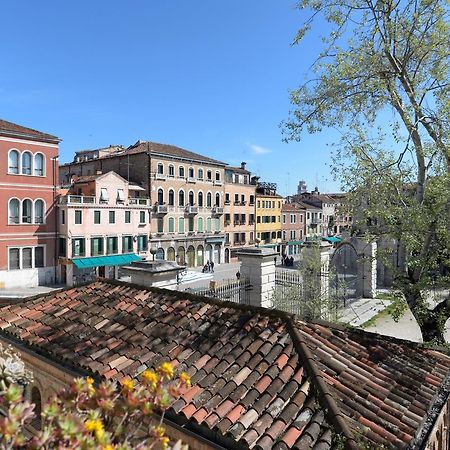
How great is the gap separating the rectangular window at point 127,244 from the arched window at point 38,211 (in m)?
7.18

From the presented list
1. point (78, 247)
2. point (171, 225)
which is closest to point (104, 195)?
point (78, 247)

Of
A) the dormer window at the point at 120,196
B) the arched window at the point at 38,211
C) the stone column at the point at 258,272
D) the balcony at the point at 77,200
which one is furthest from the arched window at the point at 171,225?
the stone column at the point at 258,272

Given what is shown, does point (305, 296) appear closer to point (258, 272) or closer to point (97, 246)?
point (258, 272)

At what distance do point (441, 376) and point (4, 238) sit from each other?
A: 1177 inches

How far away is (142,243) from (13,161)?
1295cm

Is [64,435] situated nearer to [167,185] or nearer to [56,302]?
[56,302]

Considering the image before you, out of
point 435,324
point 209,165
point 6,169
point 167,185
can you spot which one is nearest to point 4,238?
point 6,169

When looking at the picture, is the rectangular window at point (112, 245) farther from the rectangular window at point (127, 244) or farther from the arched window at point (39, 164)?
the arched window at point (39, 164)

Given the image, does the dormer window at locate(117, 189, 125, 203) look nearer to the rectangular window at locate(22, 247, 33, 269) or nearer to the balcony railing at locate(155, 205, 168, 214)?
the balcony railing at locate(155, 205, 168, 214)

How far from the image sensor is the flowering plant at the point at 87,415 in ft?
5.54

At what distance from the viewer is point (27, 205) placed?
97.0 ft

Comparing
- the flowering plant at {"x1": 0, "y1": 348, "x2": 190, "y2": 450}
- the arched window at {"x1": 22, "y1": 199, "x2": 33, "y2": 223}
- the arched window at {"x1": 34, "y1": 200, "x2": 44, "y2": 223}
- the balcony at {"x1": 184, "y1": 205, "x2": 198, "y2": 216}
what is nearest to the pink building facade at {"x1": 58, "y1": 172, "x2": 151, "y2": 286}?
the arched window at {"x1": 34, "y1": 200, "x2": 44, "y2": 223}

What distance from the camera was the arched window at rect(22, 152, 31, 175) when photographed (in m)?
29.2

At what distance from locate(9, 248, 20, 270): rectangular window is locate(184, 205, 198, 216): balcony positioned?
55.5 ft
